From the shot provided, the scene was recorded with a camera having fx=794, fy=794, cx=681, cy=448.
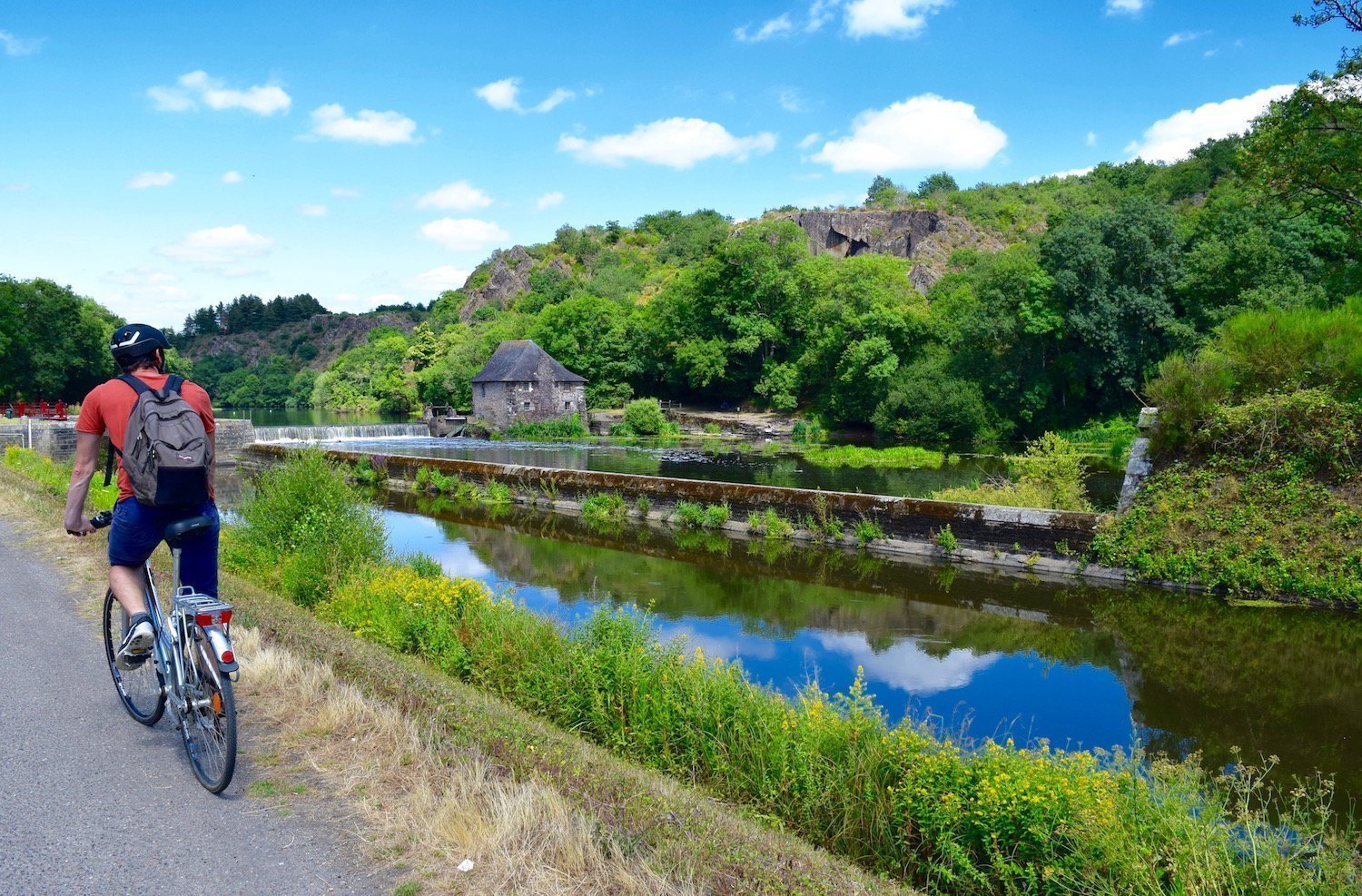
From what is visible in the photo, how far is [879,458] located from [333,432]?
28.0 metres

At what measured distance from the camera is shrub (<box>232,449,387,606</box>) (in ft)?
29.3

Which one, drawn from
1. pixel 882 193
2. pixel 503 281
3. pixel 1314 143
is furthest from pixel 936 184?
pixel 1314 143

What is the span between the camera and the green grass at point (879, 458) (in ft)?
99.1

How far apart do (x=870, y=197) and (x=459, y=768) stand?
11575 cm

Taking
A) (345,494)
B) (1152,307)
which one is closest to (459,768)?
(345,494)

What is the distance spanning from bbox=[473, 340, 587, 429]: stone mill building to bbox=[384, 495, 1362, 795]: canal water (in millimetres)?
33306

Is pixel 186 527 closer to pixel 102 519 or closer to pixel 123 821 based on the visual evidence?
pixel 102 519

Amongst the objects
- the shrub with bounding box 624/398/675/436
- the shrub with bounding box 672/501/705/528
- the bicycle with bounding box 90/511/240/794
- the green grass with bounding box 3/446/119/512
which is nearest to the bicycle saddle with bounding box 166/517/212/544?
the bicycle with bounding box 90/511/240/794

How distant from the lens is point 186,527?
3.65 metres

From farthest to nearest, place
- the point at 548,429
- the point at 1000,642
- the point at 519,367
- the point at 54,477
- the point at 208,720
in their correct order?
the point at 519,367, the point at 548,429, the point at 54,477, the point at 1000,642, the point at 208,720

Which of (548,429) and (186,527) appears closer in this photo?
(186,527)

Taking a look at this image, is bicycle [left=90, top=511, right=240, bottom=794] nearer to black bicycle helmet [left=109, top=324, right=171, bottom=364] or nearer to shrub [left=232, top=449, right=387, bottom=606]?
black bicycle helmet [left=109, top=324, right=171, bottom=364]

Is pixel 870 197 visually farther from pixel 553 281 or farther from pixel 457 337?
pixel 457 337

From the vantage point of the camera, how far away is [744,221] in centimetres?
10944
